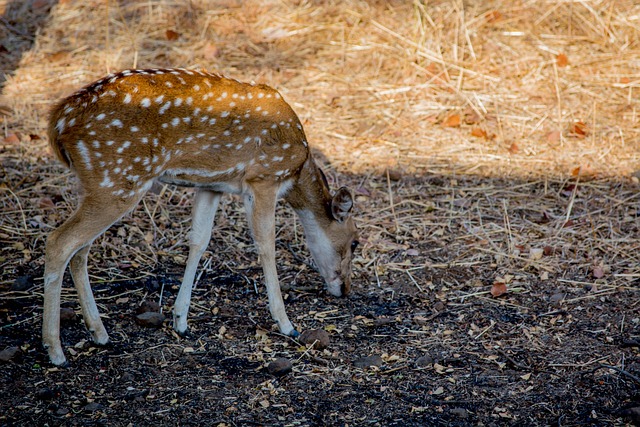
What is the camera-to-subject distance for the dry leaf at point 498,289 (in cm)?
552

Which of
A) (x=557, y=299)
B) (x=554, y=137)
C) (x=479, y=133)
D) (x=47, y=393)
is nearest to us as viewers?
(x=47, y=393)

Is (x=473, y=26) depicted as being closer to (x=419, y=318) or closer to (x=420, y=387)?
(x=419, y=318)

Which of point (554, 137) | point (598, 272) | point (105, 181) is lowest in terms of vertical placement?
point (598, 272)

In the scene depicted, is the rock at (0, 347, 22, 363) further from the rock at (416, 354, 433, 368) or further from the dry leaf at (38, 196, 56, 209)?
the rock at (416, 354, 433, 368)

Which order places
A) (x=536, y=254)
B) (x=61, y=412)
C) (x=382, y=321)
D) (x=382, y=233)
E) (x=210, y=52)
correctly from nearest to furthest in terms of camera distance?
(x=61, y=412) → (x=382, y=321) → (x=536, y=254) → (x=382, y=233) → (x=210, y=52)


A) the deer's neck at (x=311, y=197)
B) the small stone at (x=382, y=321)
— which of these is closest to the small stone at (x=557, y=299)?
the small stone at (x=382, y=321)

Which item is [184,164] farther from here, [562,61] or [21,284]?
[562,61]

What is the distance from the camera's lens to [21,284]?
5.21 meters

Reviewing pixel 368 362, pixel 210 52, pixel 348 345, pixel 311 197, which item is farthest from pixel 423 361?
pixel 210 52

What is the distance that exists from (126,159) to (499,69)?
5.30 meters

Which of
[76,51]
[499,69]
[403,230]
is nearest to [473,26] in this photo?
[499,69]

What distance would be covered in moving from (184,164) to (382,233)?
2266mm

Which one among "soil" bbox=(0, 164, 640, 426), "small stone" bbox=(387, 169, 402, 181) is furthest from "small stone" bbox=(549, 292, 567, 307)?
"small stone" bbox=(387, 169, 402, 181)

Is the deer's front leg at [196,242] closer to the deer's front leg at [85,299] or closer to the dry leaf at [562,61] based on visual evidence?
the deer's front leg at [85,299]
